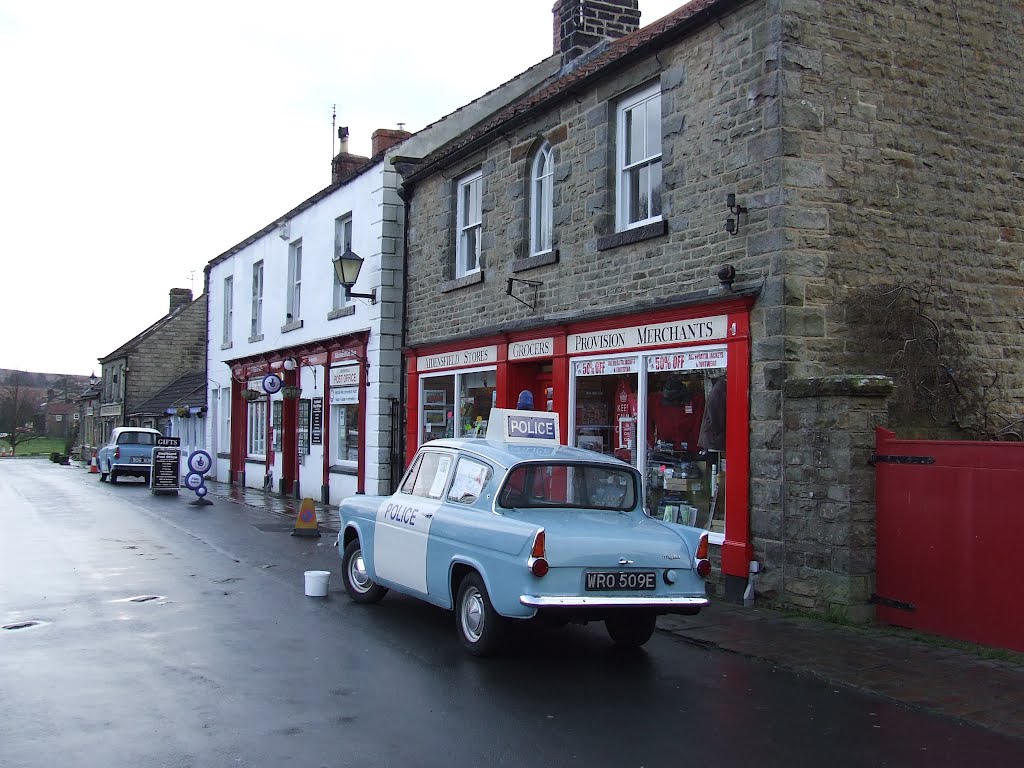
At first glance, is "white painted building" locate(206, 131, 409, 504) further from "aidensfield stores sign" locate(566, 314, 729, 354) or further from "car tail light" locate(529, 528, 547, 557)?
"car tail light" locate(529, 528, 547, 557)

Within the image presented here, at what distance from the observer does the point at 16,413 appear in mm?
88438

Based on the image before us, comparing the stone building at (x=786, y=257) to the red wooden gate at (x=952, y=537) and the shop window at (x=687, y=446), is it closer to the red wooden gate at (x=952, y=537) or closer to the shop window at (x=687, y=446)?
the shop window at (x=687, y=446)

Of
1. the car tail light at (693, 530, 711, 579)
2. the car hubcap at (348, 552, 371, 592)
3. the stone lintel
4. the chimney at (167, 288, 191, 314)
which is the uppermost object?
the chimney at (167, 288, 191, 314)

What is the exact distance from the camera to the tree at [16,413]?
8601 cm

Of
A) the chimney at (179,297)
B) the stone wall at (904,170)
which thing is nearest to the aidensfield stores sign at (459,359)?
the stone wall at (904,170)

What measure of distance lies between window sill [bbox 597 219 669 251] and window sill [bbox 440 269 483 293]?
369cm

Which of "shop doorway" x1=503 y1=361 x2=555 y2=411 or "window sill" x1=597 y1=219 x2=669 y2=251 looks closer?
"window sill" x1=597 y1=219 x2=669 y2=251

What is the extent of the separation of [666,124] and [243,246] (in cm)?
1985

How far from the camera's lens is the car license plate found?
6953 mm

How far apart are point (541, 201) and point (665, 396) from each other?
14.4 ft

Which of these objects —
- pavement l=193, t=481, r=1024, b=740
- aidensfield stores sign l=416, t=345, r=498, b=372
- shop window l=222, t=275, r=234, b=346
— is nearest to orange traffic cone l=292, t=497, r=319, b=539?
aidensfield stores sign l=416, t=345, r=498, b=372

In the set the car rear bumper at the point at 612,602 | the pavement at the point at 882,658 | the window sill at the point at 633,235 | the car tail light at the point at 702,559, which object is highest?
the window sill at the point at 633,235

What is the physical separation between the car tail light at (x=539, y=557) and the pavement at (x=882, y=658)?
2098mm

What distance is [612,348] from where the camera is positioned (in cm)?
1211
